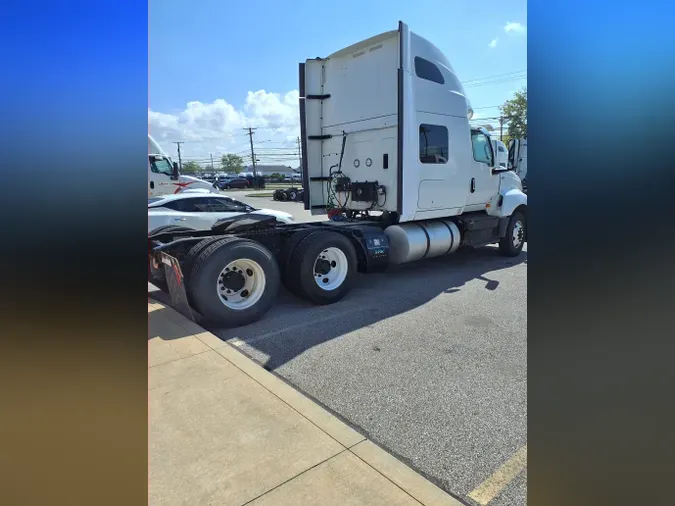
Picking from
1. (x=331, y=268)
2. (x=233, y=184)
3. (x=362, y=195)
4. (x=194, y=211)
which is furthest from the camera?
(x=233, y=184)

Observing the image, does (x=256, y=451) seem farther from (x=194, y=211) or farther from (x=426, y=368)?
(x=194, y=211)

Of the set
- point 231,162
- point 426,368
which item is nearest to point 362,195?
point 426,368

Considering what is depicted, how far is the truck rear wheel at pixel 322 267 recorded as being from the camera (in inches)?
239

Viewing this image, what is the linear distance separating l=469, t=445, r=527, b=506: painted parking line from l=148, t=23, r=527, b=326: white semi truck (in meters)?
3.54

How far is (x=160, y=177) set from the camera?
56.1ft

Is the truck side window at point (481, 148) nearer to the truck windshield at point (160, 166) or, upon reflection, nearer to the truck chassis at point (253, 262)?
the truck chassis at point (253, 262)

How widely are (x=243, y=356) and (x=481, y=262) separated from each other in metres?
6.60

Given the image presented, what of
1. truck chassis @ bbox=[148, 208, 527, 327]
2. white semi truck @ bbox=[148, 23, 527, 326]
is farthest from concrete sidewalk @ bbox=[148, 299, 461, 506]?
white semi truck @ bbox=[148, 23, 527, 326]

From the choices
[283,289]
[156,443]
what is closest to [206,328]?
[283,289]

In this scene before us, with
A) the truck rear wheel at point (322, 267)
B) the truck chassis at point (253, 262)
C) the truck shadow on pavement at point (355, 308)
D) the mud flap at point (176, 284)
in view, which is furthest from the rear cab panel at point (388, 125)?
the mud flap at point (176, 284)

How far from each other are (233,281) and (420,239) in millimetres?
3744

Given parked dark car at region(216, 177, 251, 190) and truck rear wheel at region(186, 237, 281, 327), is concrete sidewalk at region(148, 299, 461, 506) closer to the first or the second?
truck rear wheel at region(186, 237, 281, 327)
